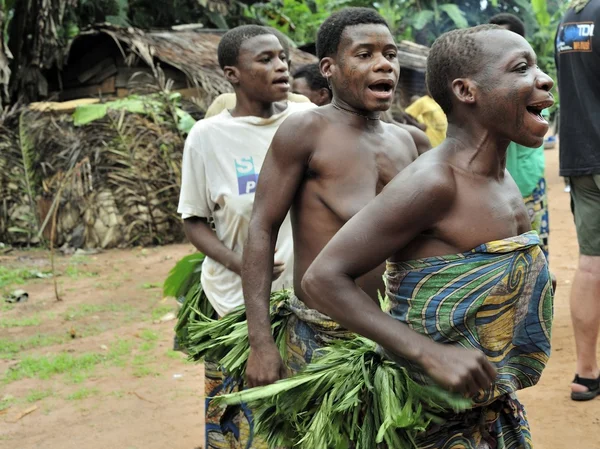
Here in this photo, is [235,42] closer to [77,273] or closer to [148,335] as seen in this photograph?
[148,335]

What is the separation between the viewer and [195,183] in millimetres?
3301

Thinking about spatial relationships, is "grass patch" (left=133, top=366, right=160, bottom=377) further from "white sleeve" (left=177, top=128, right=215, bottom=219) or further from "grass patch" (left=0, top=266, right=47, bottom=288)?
"grass patch" (left=0, top=266, right=47, bottom=288)

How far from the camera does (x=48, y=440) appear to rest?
4.54m

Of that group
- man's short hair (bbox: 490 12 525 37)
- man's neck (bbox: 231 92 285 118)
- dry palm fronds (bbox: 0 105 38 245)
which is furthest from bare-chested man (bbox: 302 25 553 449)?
dry palm fronds (bbox: 0 105 38 245)

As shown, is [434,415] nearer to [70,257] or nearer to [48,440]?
[48,440]

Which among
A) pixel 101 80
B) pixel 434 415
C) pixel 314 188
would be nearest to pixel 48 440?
pixel 314 188

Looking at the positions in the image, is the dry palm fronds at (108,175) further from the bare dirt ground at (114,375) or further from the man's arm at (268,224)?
the man's arm at (268,224)

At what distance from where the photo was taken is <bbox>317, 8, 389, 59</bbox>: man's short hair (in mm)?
2525

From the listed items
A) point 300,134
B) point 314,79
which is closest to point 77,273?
point 314,79

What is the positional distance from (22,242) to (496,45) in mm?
9947

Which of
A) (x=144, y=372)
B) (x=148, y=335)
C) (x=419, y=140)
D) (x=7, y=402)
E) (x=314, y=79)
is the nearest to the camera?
(x=419, y=140)

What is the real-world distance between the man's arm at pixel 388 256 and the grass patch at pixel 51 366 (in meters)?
4.28

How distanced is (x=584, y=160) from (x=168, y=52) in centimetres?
879

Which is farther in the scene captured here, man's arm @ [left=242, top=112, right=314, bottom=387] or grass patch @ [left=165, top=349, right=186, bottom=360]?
grass patch @ [left=165, top=349, right=186, bottom=360]
